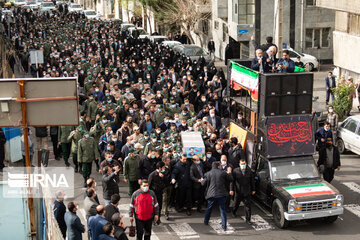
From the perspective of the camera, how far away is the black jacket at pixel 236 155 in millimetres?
16423

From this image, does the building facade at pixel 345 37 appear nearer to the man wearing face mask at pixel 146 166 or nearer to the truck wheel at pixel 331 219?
the truck wheel at pixel 331 219

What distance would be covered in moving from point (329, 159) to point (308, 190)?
2.39 m

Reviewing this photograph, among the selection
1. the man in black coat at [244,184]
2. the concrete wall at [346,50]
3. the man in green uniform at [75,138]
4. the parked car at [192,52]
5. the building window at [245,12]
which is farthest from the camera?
the building window at [245,12]

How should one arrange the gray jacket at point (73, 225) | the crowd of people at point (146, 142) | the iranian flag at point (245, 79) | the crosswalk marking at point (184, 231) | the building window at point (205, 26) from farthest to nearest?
the building window at point (205, 26)
the iranian flag at point (245, 79)
the crosswalk marking at point (184, 231)
the crowd of people at point (146, 142)
the gray jacket at point (73, 225)

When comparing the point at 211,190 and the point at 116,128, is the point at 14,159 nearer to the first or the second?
the point at 116,128

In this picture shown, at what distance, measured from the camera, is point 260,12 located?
120 ft

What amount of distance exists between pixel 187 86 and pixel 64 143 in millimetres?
7344

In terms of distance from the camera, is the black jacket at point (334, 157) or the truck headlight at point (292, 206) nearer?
the truck headlight at point (292, 206)

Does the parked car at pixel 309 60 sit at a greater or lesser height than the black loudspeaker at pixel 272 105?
lesser

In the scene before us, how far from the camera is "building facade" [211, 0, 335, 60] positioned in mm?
36625

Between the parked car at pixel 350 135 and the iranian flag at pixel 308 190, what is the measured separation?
554 centimetres

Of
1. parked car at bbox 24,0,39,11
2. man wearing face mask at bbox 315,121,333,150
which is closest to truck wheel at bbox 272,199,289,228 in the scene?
man wearing face mask at bbox 315,121,333,150

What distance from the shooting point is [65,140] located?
19.0 metres

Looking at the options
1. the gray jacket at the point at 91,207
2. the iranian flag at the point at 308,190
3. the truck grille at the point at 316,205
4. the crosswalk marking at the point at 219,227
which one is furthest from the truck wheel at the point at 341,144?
the gray jacket at the point at 91,207
